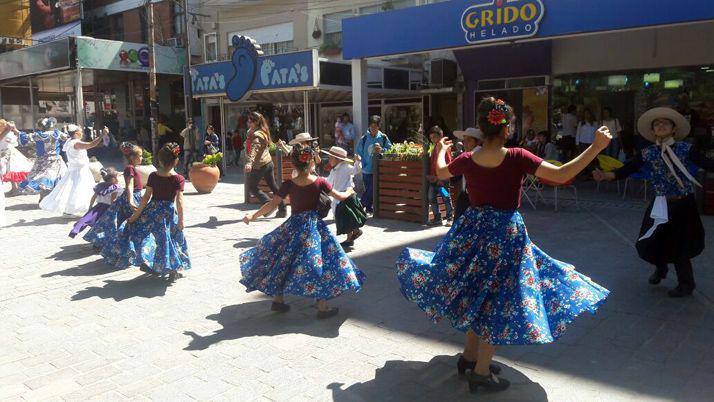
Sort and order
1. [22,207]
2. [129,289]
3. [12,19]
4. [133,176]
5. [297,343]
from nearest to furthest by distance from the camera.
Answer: [297,343]
[129,289]
[133,176]
[22,207]
[12,19]

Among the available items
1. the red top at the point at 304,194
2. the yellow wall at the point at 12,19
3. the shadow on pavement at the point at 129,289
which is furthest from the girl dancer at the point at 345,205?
the yellow wall at the point at 12,19

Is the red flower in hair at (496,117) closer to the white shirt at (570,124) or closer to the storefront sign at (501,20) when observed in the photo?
the storefront sign at (501,20)

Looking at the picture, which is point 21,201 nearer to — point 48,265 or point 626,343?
point 48,265

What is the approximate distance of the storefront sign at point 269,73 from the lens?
15758mm

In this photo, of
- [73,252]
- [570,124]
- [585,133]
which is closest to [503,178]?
[73,252]

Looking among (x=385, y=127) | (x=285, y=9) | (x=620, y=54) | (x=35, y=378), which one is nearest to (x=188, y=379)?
(x=35, y=378)

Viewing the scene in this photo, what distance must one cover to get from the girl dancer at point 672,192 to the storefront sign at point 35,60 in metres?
20.9

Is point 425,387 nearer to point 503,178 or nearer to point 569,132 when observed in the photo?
point 503,178

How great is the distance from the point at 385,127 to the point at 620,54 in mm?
8145

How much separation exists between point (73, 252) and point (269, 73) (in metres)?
9.77

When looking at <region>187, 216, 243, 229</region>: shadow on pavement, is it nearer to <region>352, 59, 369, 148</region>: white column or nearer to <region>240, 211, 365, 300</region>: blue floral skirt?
<region>240, 211, 365, 300</region>: blue floral skirt

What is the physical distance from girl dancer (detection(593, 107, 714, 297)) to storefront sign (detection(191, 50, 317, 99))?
11.2 metres

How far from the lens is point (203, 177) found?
44.7 ft

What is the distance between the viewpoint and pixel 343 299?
5.71 meters
